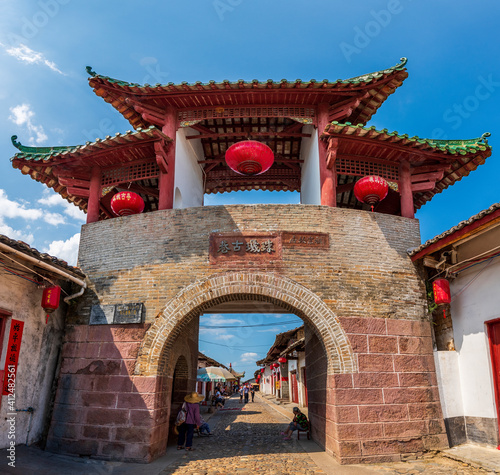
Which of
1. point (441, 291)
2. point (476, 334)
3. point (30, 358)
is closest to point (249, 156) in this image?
point (441, 291)

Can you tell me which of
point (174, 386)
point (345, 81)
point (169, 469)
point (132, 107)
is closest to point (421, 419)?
point (169, 469)

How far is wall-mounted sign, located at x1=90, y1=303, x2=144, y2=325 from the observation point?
7.03 m

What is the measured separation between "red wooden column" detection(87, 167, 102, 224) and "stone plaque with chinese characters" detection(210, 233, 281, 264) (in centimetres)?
291

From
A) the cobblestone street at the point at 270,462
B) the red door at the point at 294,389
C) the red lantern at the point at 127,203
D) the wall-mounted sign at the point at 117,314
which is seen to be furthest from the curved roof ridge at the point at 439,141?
the red door at the point at 294,389

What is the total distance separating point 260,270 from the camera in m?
7.17

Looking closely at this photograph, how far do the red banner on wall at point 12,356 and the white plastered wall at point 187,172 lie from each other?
12.9ft

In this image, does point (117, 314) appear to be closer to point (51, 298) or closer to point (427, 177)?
point (51, 298)

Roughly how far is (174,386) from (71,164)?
5.65 m

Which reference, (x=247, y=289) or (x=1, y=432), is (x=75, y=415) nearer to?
(x=1, y=432)

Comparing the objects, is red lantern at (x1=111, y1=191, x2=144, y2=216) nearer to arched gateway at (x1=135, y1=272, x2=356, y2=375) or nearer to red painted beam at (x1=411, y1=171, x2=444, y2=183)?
arched gateway at (x1=135, y1=272, x2=356, y2=375)

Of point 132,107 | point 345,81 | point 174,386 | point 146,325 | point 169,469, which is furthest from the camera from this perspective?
point 174,386

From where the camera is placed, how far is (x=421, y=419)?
653 cm

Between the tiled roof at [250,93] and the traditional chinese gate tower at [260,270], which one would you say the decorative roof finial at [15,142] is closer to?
the traditional chinese gate tower at [260,270]

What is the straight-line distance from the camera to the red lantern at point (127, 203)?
8203 millimetres
